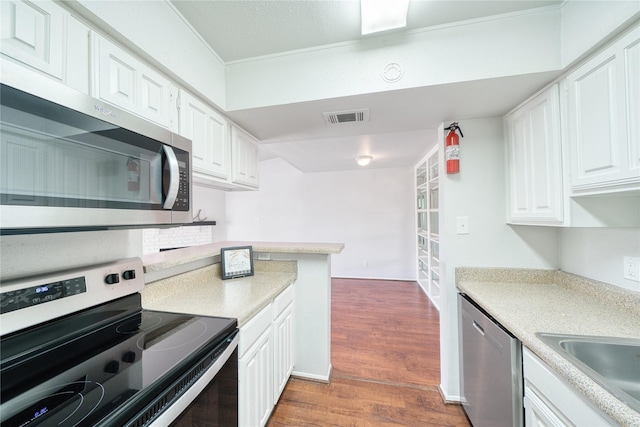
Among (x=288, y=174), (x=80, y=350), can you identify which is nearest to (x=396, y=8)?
(x=80, y=350)

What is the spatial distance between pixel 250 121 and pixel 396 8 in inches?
45.3

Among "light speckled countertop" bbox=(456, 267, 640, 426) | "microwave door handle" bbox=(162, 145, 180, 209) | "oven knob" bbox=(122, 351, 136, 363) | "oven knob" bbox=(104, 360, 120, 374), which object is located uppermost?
"microwave door handle" bbox=(162, 145, 180, 209)

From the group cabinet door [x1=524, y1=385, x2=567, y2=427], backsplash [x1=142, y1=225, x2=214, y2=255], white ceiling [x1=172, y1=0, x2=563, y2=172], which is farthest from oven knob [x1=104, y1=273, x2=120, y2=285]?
backsplash [x1=142, y1=225, x2=214, y2=255]

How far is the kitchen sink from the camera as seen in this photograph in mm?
868

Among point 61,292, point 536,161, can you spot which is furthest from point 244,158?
point 536,161

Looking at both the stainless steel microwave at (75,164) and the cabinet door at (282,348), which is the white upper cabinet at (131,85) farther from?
the cabinet door at (282,348)

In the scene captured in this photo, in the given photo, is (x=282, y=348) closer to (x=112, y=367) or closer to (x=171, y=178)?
(x=112, y=367)

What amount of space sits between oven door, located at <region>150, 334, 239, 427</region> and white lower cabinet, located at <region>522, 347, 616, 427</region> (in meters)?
1.23

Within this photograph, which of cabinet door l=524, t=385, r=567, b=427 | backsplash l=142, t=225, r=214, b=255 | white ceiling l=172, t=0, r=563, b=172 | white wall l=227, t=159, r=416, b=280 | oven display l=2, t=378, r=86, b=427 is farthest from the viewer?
white wall l=227, t=159, r=416, b=280

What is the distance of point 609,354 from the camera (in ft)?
2.95

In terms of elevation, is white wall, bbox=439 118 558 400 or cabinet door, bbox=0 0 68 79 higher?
cabinet door, bbox=0 0 68 79

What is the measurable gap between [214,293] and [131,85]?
3.84 ft

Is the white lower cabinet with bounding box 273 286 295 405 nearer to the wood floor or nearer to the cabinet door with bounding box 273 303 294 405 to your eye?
the cabinet door with bounding box 273 303 294 405

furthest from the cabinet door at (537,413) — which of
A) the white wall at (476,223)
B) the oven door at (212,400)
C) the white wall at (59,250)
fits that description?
the white wall at (59,250)
